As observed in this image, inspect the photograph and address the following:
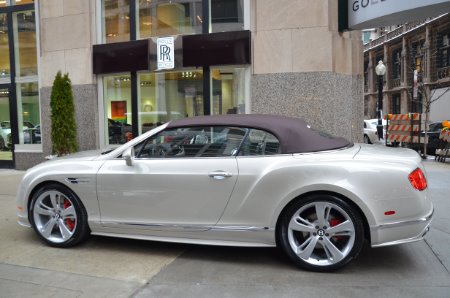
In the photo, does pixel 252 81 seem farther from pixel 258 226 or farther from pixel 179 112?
pixel 258 226

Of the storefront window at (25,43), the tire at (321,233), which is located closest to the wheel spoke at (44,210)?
the tire at (321,233)

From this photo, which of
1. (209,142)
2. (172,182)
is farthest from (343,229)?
(172,182)

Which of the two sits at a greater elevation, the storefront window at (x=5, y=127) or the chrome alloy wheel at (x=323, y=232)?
the storefront window at (x=5, y=127)

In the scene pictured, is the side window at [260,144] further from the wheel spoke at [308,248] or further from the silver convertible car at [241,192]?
the wheel spoke at [308,248]

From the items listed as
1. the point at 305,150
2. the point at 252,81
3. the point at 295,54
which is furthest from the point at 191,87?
the point at 305,150

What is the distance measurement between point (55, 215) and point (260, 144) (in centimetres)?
246

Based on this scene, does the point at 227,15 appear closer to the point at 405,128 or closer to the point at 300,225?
the point at 300,225

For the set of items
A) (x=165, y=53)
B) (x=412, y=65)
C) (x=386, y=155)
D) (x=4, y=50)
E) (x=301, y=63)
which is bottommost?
(x=386, y=155)

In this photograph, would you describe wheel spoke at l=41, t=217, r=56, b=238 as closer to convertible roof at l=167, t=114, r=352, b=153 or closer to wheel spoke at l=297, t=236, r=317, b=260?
convertible roof at l=167, t=114, r=352, b=153

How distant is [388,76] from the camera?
5278 centimetres

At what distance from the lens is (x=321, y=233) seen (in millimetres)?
4090

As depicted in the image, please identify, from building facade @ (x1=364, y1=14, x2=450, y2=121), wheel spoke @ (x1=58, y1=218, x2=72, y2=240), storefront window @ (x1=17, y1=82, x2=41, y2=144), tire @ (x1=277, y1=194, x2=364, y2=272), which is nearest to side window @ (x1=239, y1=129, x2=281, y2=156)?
tire @ (x1=277, y1=194, x2=364, y2=272)

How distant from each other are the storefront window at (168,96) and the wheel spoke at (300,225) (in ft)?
20.5

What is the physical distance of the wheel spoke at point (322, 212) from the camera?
4.08 metres
